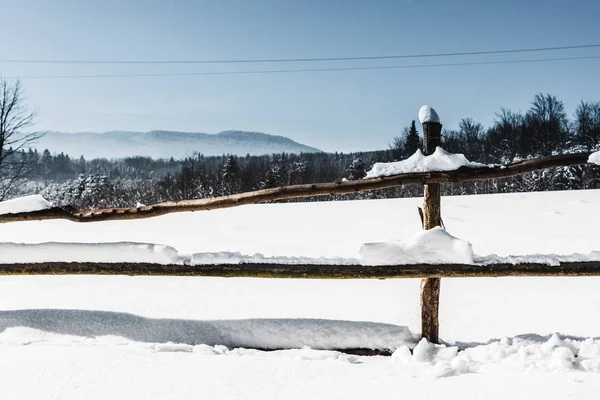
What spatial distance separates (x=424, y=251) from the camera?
9.74 feet

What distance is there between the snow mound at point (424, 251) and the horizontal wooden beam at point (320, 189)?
A: 1.29 feet

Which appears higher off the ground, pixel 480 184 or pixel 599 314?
pixel 480 184

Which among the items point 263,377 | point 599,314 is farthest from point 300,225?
point 263,377

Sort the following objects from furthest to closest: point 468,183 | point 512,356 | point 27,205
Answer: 1. point 468,183
2. point 27,205
3. point 512,356

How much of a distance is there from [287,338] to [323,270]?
1.86 ft

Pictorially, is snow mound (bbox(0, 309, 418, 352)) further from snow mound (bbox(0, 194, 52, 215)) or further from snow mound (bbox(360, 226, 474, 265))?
snow mound (bbox(0, 194, 52, 215))

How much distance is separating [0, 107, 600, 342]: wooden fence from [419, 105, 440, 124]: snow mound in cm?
3

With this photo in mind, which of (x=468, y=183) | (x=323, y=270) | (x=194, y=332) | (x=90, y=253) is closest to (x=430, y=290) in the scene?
(x=323, y=270)

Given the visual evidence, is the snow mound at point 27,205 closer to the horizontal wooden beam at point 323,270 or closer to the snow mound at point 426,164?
the horizontal wooden beam at point 323,270

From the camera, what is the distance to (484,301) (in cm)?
424

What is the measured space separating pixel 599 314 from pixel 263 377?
2.95 metres

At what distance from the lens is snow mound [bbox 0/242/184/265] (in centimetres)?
320

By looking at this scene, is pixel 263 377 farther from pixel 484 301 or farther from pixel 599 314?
pixel 599 314

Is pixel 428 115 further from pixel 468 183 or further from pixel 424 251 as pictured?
pixel 468 183
